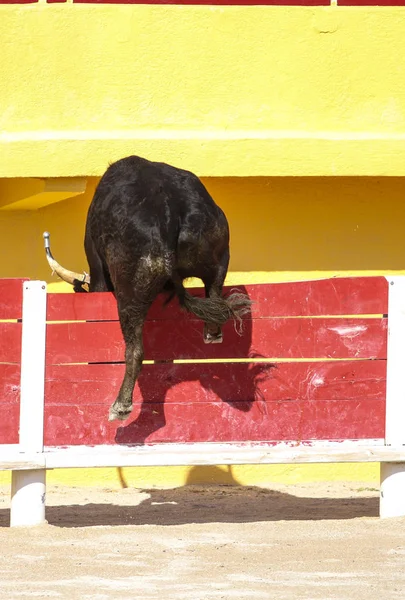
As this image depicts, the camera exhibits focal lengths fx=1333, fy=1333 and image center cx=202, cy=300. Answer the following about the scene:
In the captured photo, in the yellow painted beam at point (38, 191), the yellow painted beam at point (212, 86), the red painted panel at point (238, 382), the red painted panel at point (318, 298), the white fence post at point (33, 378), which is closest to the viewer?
the white fence post at point (33, 378)

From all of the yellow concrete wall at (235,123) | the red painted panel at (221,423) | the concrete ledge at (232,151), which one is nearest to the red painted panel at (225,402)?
the red painted panel at (221,423)

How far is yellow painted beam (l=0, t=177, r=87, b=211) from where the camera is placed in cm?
825

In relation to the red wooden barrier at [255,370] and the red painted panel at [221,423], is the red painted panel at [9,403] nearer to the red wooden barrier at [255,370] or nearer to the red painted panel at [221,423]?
the red painted panel at [221,423]

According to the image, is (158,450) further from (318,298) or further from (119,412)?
(318,298)

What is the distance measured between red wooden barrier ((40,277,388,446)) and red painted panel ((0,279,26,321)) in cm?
24

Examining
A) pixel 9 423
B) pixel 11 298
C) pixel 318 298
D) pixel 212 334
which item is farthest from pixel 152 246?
pixel 9 423

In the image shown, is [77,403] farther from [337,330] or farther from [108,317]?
[337,330]

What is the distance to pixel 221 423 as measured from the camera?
285 inches

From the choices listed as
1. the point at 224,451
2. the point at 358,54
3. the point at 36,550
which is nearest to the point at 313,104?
the point at 358,54

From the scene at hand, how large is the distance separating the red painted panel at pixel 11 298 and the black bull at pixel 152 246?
437 mm

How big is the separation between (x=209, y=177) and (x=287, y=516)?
2.28m

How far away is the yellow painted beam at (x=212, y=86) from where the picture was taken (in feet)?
27.7

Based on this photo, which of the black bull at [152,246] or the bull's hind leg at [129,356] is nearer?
the black bull at [152,246]

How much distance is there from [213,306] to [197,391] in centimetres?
61
